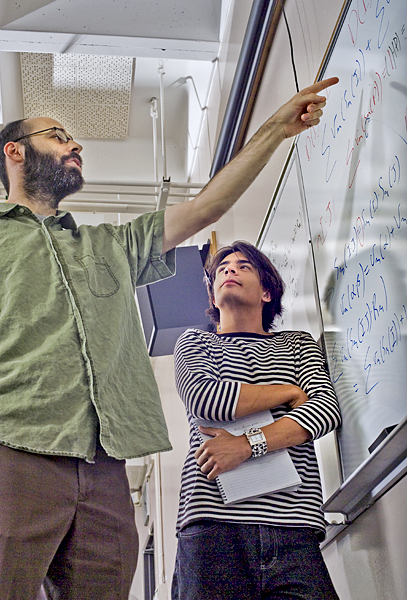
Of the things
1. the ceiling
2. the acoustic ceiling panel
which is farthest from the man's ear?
the acoustic ceiling panel

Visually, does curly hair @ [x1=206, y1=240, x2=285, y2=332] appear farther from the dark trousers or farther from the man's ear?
the dark trousers

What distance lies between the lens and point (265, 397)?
1345mm

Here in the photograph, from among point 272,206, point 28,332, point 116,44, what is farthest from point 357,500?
point 116,44

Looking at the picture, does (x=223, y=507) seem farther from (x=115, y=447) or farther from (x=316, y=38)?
(x=316, y=38)

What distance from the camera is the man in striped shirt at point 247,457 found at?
116 cm

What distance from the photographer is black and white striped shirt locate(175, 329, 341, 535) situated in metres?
1.25

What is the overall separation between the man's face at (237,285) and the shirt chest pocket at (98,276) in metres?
0.39

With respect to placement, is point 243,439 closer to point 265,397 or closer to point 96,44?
point 265,397

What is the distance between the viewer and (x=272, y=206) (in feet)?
6.54

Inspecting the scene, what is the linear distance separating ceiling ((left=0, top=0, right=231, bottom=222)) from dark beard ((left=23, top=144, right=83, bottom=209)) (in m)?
1.70

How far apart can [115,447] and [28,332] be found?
266mm

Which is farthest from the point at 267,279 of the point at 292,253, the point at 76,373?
the point at 76,373

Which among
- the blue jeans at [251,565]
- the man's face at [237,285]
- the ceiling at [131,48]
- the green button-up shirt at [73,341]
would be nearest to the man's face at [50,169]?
the green button-up shirt at [73,341]

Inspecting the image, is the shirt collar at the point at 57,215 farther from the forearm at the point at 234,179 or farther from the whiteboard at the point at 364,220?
the whiteboard at the point at 364,220
